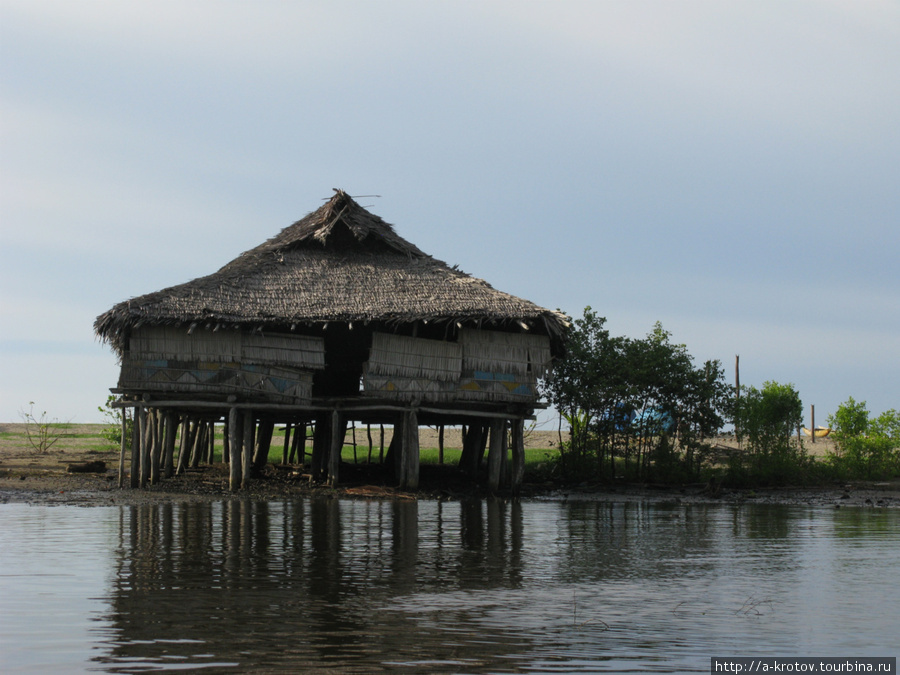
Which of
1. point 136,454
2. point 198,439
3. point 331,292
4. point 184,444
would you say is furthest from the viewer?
A: point 198,439

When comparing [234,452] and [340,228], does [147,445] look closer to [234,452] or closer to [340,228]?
[234,452]

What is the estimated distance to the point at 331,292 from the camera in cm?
2216

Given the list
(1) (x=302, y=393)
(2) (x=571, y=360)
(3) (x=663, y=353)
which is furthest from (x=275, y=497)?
(3) (x=663, y=353)

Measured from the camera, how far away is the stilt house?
2080 cm

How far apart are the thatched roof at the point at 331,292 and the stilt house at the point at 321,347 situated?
0.14 feet

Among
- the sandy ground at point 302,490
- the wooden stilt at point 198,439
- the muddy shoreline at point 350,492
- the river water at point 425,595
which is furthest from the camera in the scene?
the wooden stilt at point 198,439

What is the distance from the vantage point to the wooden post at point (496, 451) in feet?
76.2

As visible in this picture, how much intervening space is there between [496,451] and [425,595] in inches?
599

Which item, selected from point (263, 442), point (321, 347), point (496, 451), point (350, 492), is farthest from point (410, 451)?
point (263, 442)

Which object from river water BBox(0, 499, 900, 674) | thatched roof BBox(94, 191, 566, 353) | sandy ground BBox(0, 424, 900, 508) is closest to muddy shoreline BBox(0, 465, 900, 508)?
sandy ground BBox(0, 424, 900, 508)

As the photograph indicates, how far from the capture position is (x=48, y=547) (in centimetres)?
1126

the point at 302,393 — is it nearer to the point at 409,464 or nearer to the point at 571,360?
the point at 409,464

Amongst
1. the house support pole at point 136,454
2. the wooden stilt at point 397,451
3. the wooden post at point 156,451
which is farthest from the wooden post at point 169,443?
the wooden stilt at point 397,451

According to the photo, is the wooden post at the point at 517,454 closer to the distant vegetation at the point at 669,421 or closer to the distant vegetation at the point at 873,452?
the distant vegetation at the point at 669,421
